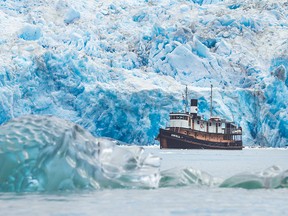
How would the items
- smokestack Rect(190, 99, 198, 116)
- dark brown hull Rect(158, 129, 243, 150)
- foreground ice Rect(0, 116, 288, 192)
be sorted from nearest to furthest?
foreground ice Rect(0, 116, 288, 192) → dark brown hull Rect(158, 129, 243, 150) → smokestack Rect(190, 99, 198, 116)

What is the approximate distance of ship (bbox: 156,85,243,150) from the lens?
1630 inches

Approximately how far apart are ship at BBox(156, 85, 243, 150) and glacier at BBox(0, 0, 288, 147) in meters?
1.12

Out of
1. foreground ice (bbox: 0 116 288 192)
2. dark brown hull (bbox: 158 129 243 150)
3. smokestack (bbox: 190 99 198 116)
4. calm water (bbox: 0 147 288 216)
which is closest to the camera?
calm water (bbox: 0 147 288 216)

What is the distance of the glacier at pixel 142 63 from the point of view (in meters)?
40.7

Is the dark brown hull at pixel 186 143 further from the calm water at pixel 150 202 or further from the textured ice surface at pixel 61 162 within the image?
the calm water at pixel 150 202

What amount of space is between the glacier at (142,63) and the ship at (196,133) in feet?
3.68

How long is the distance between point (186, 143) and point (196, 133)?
Result: 3.43 ft

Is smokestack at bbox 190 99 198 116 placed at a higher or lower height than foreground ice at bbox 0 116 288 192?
higher

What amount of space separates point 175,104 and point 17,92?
10.9 meters

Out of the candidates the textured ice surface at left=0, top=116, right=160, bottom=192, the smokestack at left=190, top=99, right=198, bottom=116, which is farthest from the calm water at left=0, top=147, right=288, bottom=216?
the smokestack at left=190, top=99, right=198, bottom=116

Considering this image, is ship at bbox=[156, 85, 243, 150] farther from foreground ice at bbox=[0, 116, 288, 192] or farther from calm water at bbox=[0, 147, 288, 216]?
calm water at bbox=[0, 147, 288, 216]

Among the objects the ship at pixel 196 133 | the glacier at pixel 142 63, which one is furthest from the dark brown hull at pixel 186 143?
the glacier at pixel 142 63

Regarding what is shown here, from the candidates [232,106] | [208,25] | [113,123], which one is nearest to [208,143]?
[232,106]

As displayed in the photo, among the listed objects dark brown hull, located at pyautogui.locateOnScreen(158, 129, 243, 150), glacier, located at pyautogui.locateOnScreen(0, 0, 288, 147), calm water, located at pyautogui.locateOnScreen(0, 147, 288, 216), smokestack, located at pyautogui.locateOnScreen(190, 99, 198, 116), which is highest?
glacier, located at pyautogui.locateOnScreen(0, 0, 288, 147)
